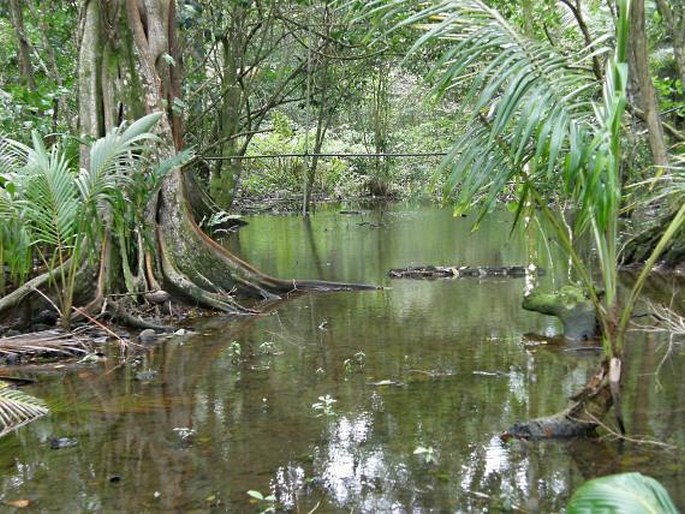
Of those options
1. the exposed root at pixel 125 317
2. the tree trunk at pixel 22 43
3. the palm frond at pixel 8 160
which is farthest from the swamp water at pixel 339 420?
the tree trunk at pixel 22 43

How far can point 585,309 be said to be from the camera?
18.8 feet

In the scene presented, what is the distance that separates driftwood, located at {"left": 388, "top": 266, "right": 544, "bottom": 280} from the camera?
9172mm

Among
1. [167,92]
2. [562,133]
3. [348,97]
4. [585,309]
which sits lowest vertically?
[585,309]

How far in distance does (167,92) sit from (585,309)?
4725mm

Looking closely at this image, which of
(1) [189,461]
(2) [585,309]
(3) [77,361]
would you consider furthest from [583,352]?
(3) [77,361]

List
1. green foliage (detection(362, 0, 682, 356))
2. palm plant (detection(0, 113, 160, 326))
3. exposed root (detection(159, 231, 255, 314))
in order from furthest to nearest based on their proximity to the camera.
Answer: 1. exposed root (detection(159, 231, 255, 314))
2. palm plant (detection(0, 113, 160, 326))
3. green foliage (detection(362, 0, 682, 356))

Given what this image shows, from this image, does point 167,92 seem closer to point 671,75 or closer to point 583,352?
point 583,352

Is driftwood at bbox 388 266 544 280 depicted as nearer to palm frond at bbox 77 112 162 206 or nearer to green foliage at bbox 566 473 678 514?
palm frond at bbox 77 112 162 206

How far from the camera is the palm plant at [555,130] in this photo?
10.2 feet

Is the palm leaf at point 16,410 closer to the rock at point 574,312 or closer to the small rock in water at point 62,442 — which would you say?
the small rock in water at point 62,442

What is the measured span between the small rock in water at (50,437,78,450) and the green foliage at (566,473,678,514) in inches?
111

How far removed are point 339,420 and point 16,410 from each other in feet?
5.56

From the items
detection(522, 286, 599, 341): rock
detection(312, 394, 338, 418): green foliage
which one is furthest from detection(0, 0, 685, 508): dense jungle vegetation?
detection(312, 394, 338, 418): green foliage

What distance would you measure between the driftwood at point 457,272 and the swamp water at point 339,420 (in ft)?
6.58
